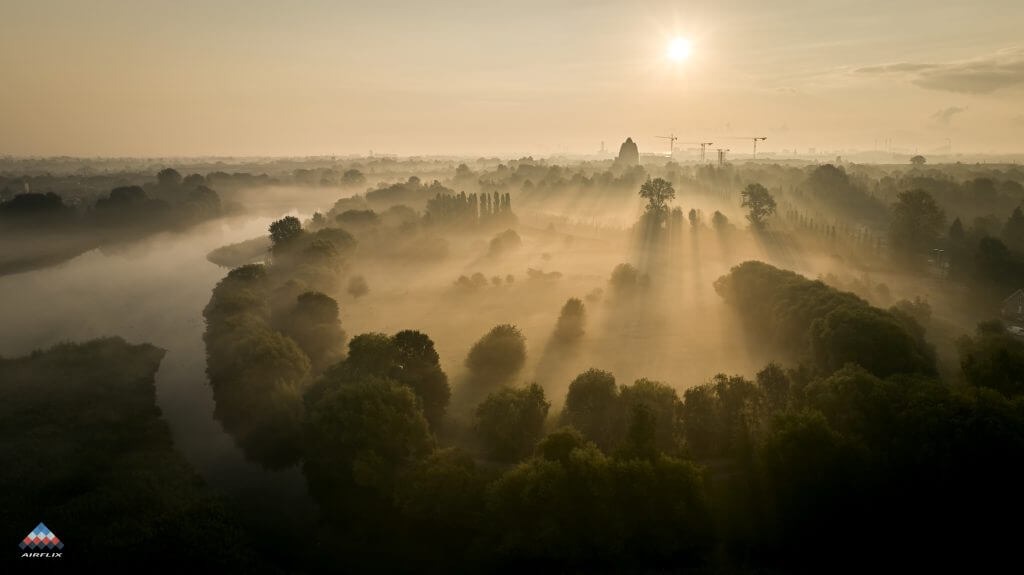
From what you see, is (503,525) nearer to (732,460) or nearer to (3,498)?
(732,460)

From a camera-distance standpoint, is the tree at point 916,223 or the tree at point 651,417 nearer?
the tree at point 651,417

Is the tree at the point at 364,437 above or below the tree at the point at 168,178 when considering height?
below

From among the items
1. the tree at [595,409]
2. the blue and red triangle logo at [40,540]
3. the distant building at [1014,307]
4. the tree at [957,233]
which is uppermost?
the tree at [957,233]

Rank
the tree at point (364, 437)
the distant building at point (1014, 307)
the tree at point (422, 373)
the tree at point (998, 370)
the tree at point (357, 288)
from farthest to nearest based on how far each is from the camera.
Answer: the tree at point (357, 288), the distant building at point (1014, 307), the tree at point (422, 373), the tree at point (998, 370), the tree at point (364, 437)

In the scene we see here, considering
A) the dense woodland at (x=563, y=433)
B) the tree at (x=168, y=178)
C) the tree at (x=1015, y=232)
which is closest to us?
the dense woodland at (x=563, y=433)

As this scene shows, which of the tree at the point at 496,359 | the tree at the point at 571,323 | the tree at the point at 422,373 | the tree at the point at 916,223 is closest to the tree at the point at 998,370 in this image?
the tree at the point at 571,323

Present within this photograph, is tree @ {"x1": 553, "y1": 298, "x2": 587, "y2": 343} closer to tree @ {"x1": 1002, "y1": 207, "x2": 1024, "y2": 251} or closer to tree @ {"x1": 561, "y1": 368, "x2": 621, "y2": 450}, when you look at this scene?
tree @ {"x1": 561, "y1": 368, "x2": 621, "y2": 450}

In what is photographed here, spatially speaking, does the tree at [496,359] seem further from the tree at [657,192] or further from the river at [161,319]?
the tree at [657,192]

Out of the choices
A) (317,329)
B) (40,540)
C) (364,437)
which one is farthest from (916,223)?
(40,540)
